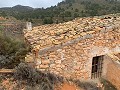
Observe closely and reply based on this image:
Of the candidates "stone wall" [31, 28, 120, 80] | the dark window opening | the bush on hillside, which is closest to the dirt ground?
"stone wall" [31, 28, 120, 80]

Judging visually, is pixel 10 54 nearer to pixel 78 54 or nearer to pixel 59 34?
pixel 59 34

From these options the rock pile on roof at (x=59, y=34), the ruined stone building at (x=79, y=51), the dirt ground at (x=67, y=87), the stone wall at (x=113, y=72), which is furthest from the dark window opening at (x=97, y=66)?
the dirt ground at (x=67, y=87)

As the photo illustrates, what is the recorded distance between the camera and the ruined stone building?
6848 mm

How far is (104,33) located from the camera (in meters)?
7.67

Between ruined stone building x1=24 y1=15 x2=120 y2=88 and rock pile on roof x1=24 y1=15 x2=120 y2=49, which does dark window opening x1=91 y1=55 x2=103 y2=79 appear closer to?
ruined stone building x1=24 y1=15 x2=120 y2=88

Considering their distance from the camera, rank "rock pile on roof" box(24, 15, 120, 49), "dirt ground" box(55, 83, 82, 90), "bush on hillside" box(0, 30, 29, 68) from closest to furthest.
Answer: "dirt ground" box(55, 83, 82, 90) < "rock pile on roof" box(24, 15, 120, 49) < "bush on hillside" box(0, 30, 29, 68)

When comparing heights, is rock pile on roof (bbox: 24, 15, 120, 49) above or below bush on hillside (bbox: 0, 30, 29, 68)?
above

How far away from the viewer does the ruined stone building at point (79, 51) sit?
22.5 ft

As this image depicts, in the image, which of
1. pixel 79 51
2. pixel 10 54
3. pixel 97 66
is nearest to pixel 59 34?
pixel 79 51

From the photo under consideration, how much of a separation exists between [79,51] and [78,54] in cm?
9

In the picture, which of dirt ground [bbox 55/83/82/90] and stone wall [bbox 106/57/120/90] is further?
stone wall [bbox 106/57/120/90]

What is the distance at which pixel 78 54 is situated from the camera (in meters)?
7.26

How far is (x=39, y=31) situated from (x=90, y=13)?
90.3 feet

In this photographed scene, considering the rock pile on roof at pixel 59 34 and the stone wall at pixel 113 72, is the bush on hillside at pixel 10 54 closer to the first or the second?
the rock pile on roof at pixel 59 34
